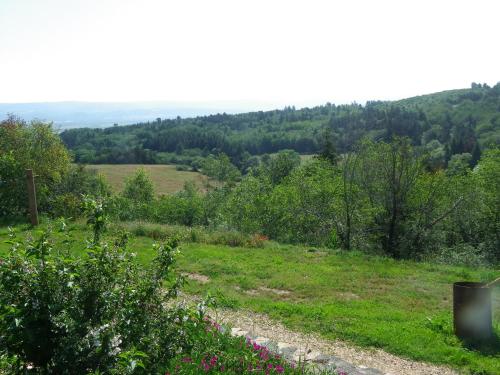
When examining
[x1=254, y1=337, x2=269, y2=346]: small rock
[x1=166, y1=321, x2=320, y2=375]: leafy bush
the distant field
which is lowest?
the distant field

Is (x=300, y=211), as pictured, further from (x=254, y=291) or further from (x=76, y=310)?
(x=76, y=310)

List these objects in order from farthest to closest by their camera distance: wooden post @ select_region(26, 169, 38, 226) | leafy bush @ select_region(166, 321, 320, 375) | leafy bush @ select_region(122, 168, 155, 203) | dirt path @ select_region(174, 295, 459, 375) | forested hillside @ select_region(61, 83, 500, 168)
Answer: forested hillside @ select_region(61, 83, 500, 168) → leafy bush @ select_region(122, 168, 155, 203) → wooden post @ select_region(26, 169, 38, 226) → dirt path @ select_region(174, 295, 459, 375) → leafy bush @ select_region(166, 321, 320, 375)

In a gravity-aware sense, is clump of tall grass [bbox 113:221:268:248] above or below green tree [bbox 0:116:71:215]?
below

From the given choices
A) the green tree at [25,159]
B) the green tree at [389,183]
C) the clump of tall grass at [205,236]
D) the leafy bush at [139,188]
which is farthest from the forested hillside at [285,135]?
the clump of tall grass at [205,236]

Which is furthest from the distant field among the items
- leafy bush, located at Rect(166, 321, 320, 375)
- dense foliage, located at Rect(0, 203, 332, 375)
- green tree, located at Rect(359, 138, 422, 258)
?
dense foliage, located at Rect(0, 203, 332, 375)

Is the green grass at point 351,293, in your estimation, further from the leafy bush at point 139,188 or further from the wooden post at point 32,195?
the leafy bush at point 139,188

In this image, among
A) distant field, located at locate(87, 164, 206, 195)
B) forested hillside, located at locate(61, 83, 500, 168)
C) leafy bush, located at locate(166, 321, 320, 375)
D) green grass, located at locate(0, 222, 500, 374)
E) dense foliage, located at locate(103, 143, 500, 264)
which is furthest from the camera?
forested hillside, located at locate(61, 83, 500, 168)

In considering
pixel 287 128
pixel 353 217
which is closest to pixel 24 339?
pixel 353 217

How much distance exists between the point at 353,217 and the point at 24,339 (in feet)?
52.8

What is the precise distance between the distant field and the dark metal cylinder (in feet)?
245

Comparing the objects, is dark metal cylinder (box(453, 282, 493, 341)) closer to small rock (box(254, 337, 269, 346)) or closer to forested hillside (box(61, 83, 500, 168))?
small rock (box(254, 337, 269, 346))

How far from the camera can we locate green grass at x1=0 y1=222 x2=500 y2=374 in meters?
8.61

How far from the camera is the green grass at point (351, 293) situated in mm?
8609

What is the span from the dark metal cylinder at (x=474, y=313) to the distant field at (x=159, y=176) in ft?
245
